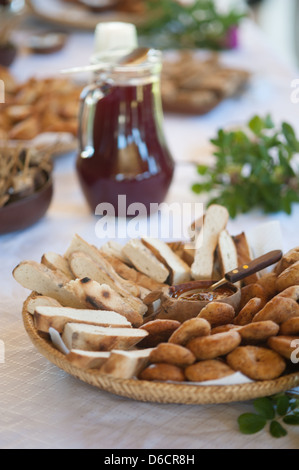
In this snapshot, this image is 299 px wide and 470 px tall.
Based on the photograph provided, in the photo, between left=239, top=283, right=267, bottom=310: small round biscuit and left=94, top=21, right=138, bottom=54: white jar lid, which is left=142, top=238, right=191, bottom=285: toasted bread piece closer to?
left=239, top=283, right=267, bottom=310: small round biscuit

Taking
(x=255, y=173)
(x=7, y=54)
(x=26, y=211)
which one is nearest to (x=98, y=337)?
(x=26, y=211)

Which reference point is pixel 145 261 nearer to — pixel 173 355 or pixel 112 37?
pixel 173 355

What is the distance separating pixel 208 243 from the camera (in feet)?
2.46

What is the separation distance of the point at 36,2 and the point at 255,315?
6.56 feet

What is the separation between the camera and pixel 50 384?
0.61 meters

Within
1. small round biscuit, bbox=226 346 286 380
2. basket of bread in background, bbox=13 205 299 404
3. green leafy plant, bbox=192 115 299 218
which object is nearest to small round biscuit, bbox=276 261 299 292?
basket of bread in background, bbox=13 205 299 404

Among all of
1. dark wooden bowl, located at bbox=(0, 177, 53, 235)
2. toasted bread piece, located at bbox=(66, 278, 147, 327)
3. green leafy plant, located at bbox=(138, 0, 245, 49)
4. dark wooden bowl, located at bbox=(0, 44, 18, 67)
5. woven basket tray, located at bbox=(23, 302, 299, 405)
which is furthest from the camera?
green leafy plant, located at bbox=(138, 0, 245, 49)

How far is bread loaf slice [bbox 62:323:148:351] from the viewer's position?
55 cm

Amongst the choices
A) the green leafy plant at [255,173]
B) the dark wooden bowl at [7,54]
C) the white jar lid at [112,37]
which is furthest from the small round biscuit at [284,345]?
the dark wooden bowl at [7,54]

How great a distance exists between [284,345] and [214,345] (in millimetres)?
61

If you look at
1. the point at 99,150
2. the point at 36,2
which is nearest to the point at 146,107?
the point at 99,150

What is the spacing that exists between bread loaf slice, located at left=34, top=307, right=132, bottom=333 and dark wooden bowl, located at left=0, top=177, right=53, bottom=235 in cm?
34

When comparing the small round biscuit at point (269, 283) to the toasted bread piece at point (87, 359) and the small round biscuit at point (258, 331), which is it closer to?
the small round biscuit at point (258, 331)

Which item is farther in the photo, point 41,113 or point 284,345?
point 41,113
